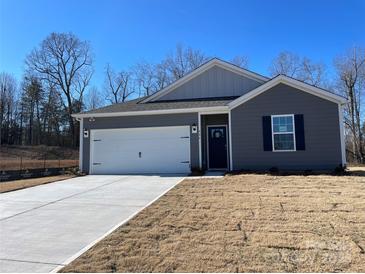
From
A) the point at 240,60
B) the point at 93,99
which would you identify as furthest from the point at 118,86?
Answer: the point at 240,60

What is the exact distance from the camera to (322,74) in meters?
30.0

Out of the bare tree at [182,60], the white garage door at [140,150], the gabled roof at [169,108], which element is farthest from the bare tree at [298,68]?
the white garage door at [140,150]

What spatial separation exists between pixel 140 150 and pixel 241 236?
30.1 feet

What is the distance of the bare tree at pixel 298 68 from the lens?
3019 cm

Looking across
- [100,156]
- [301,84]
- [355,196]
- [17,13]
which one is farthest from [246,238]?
[17,13]

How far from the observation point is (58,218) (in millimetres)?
5594

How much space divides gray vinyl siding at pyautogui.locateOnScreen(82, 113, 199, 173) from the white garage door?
0.18 meters

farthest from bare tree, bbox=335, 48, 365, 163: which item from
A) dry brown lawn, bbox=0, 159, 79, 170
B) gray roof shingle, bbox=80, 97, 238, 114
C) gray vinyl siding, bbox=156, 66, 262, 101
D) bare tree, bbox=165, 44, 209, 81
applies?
dry brown lawn, bbox=0, 159, 79, 170

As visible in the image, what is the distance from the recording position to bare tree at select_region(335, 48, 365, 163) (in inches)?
1057

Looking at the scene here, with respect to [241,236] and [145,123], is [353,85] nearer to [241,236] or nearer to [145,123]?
[145,123]

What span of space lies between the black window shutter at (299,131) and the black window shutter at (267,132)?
3.24ft

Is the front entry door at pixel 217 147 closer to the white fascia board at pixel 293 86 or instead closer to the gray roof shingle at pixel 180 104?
the gray roof shingle at pixel 180 104

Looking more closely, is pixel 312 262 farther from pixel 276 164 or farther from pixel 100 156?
pixel 100 156

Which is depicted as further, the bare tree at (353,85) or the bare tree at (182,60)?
the bare tree at (182,60)
